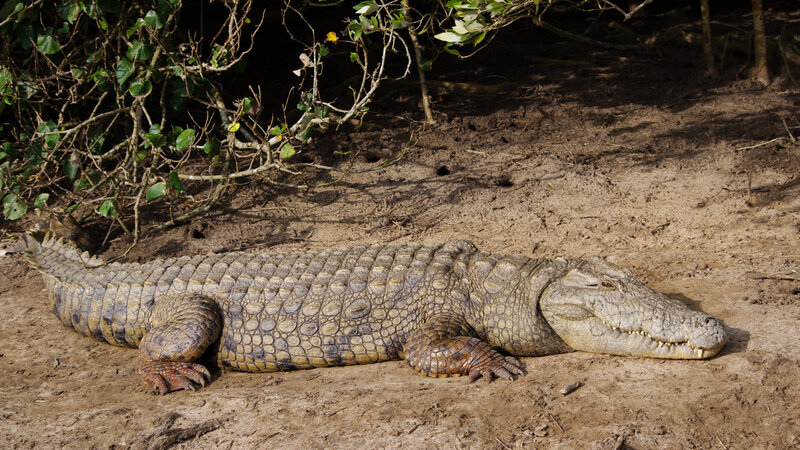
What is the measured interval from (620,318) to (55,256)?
4.12m

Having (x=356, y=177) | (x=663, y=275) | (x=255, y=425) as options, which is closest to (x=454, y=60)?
(x=356, y=177)

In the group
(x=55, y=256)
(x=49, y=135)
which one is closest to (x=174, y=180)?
(x=55, y=256)

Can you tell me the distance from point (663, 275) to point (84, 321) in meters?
3.98

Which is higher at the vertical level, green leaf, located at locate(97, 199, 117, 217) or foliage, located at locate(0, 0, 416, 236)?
foliage, located at locate(0, 0, 416, 236)

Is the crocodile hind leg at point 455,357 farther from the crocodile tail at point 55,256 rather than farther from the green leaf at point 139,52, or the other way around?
the green leaf at point 139,52

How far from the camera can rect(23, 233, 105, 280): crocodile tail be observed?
15.6 ft

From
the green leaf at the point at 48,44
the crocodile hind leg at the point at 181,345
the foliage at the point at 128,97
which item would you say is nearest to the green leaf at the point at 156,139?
the foliage at the point at 128,97

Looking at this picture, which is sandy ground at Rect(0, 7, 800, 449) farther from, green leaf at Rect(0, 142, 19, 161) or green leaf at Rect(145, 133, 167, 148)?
green leaf at Rect(145, 133, 167, 148)

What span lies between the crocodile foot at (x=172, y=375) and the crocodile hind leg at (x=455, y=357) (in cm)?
127

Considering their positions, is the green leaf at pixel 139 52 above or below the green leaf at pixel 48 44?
below

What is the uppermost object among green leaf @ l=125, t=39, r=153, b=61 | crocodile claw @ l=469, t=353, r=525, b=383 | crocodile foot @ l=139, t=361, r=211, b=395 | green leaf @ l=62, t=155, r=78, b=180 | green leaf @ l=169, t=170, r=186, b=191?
green leaf @ l=125, t=39, r=153, b=61

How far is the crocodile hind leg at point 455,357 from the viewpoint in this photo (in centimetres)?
362

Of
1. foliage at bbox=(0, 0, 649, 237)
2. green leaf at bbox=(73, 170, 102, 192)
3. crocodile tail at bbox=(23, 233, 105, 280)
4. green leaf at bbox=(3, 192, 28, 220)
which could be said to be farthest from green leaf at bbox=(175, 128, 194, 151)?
green leaf at bbox=(3, 192, 28, 220)

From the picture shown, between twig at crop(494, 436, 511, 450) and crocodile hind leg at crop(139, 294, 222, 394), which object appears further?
crocodile hind leg at crop(139, 294, 222, 394)
